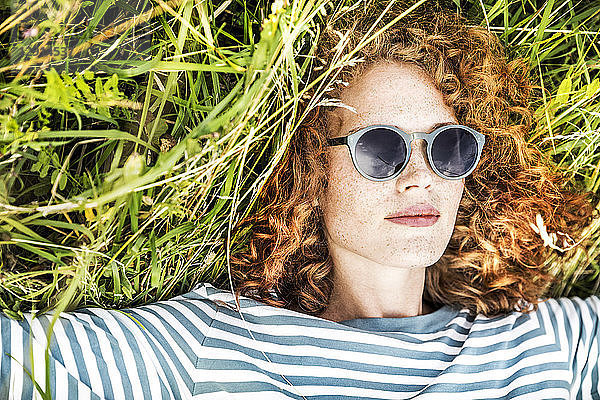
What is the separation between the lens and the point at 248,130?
1.30 m

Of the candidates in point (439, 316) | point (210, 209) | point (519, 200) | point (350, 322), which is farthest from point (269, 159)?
point (519, 200)

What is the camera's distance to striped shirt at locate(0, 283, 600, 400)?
136cm

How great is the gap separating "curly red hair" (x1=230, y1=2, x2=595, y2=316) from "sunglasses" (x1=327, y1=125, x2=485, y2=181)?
0.43 ft

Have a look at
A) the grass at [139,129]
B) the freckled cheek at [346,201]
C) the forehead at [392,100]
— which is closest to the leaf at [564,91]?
the grass at [139,129]

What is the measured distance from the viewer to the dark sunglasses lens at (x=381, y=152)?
1381 millimetres

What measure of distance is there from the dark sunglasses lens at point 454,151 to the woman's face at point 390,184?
27mm

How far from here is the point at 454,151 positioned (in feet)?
4.71

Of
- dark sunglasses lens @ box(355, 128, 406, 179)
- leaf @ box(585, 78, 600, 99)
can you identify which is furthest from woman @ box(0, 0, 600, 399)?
leaf @ box(585, 78, 600, 99)

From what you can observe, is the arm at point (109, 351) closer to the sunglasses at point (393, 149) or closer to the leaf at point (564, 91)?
the sunglasses at point (393, 149)

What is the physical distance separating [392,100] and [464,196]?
0.48 meters

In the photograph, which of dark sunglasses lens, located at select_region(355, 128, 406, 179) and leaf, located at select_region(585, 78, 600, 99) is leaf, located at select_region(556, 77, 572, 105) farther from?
dark sunglasses lens, located at select_region(355, 128, 406, 179)

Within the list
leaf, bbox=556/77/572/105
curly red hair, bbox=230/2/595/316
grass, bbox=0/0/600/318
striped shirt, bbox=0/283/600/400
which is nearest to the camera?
grass, bbox=0/0/600/318

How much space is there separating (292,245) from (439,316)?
441 mm

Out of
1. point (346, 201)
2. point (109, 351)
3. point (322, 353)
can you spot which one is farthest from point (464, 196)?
point (109, 351)
